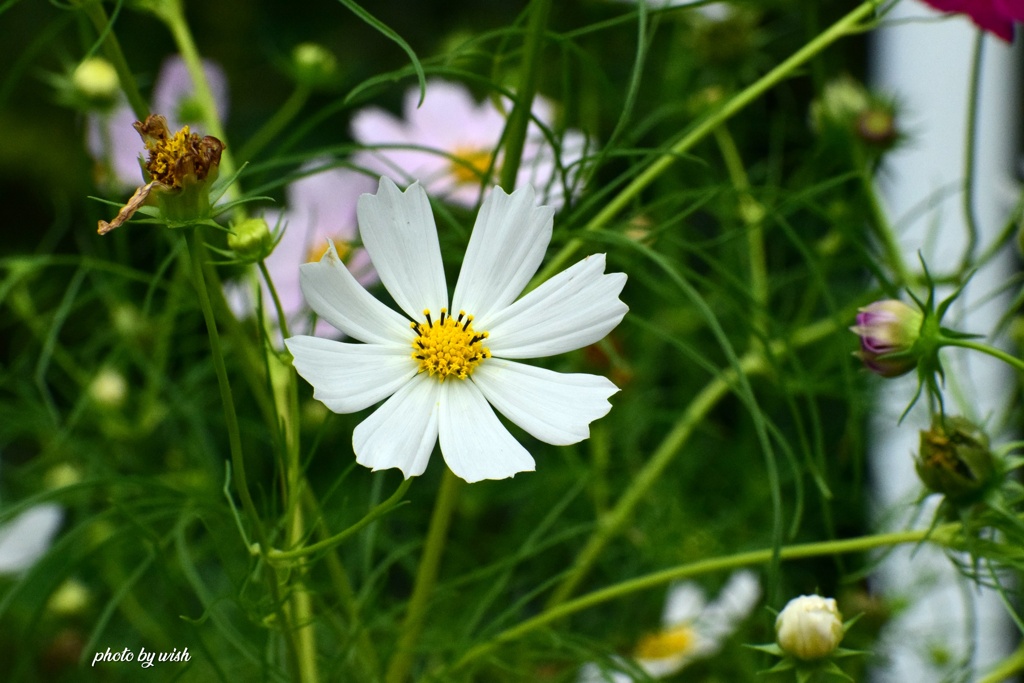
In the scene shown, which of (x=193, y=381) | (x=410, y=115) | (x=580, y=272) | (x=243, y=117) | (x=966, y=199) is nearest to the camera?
(x=580, y=272)

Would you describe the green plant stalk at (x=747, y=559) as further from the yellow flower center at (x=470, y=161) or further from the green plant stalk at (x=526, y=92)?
the yellow flower center at (x=470, y=161)

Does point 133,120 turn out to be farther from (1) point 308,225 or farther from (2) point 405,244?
(2) point 405,244

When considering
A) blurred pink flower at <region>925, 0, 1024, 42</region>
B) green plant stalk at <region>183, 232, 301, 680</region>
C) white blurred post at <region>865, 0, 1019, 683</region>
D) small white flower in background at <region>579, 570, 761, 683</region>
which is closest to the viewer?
green plant stalk at <region>183, 232, 301, 680</region>

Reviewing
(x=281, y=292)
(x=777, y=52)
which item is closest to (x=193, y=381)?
(x=281, y=292)

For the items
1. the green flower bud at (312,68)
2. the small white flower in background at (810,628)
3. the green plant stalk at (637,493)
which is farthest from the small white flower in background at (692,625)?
the green flower bud at (312,68)

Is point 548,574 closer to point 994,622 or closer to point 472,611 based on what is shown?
point 472,611

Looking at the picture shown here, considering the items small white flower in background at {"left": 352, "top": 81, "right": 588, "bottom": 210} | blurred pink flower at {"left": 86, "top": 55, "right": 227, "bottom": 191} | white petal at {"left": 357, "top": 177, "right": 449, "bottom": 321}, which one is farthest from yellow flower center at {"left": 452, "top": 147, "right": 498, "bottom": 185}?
white petal at {"left": 357, "top": 177, "right": 449, "bottom": 321}

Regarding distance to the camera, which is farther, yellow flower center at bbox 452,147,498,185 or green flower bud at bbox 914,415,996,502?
yellow flower center at bbox 452,147,498,185

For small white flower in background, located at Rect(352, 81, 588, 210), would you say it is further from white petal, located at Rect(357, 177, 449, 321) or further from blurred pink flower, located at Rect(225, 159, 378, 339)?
white petal, located at Rect(357, 177, 449, 321)
